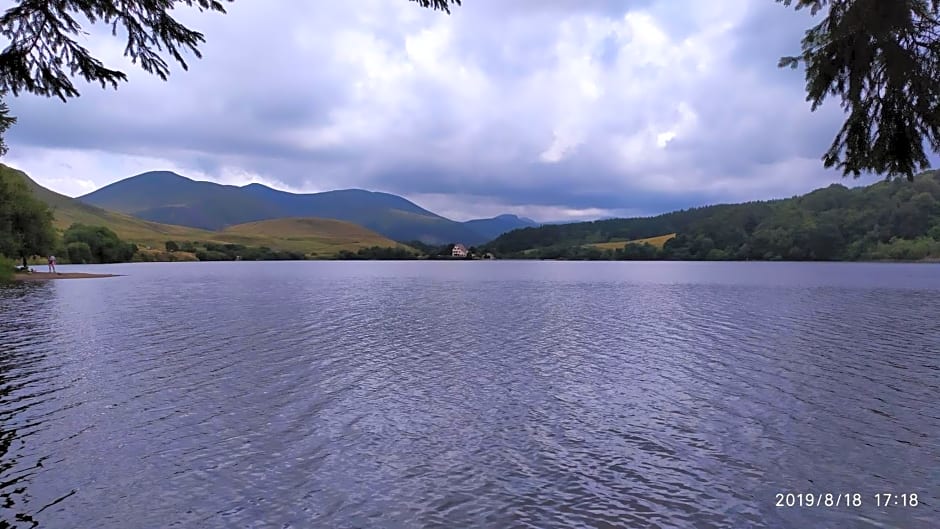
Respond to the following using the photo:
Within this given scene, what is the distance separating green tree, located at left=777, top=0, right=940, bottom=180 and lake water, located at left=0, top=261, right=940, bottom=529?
7.62 meters

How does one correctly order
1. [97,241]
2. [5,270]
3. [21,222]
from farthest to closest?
[97,241] → [21,222] → [5,270]

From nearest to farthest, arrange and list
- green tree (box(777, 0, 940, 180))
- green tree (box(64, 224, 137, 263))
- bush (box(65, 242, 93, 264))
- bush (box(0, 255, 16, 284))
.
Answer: green tree (box(777, 0, 940, 180)) < bush (box(0, 255, 16, 284)) < bush (box(65, 242, 93, 264)) < green tree (box(64, 224, 137, 263))

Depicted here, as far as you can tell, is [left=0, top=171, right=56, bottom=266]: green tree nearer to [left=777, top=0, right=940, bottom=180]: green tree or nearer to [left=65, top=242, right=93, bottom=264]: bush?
[left=65, top=242, right=93, bottom=264]: bush

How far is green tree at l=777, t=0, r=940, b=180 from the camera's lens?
861 cm

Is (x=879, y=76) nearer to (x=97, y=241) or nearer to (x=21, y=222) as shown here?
(x=21, y=222)

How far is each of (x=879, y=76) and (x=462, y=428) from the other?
45.2ft

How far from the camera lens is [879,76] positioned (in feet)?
30.5

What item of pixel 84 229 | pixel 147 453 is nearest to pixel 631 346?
pixel 147 453

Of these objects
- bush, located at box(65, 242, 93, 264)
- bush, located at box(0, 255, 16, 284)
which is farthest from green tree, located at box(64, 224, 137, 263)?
bush, located at box(0, 255, 16, 284)

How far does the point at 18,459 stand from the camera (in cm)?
1438

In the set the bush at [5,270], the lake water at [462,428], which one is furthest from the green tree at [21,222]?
the lake water at [462,428]

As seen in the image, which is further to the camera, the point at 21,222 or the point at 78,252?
the point at 78,252

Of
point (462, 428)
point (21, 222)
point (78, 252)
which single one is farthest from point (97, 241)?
point (462, 428)

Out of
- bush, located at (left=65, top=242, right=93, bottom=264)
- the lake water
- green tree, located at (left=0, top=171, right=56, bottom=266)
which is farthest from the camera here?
bush, located at (left=65, top=242, right=93, bottom=264)
